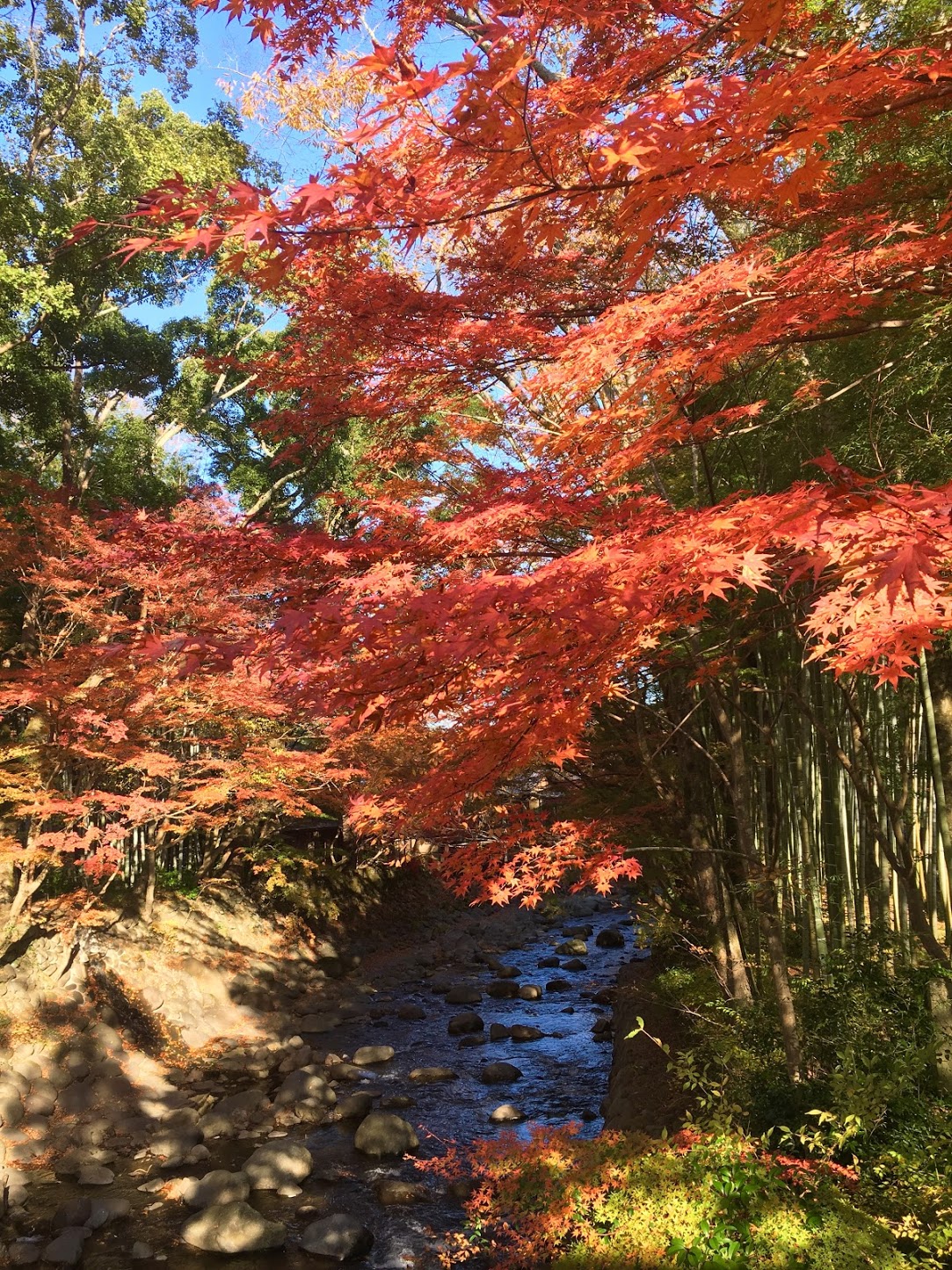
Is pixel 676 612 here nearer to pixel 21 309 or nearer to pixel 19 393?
pixel 21 309

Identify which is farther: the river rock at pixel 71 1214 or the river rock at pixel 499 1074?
the river rock at pixel 499 1074

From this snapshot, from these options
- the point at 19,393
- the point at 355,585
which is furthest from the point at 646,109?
the point at 19,393

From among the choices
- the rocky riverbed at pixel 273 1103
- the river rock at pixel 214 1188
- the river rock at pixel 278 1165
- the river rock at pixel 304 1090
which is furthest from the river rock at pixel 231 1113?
the river rock at pixel 214 1188

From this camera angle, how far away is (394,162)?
4496 mm

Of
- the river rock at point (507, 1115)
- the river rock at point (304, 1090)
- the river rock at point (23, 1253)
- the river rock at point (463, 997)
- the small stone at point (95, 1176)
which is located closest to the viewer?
the river rock at point (23, 1253)

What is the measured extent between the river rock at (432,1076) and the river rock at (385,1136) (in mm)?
1704

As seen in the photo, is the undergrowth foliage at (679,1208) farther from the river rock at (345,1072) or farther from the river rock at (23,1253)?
the river rock at (345,1072)

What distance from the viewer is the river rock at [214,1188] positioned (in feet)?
21.0

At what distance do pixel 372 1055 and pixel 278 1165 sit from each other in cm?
322

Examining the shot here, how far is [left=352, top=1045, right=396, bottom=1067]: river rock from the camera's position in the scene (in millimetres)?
9867

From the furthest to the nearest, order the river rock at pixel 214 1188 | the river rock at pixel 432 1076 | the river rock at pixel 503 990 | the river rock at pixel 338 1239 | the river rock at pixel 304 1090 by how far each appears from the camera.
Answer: the river rock at pixel 503 990 → the river rock at pixel 432 1076 → the river rock at pixel 304 1090 → the river rock at pixel 214 1188 → the river rock at pixel 338 1239

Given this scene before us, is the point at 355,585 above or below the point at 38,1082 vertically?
above

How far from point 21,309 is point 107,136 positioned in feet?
12.3

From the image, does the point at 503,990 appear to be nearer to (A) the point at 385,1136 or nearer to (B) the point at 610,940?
(B) the point at 610,940
